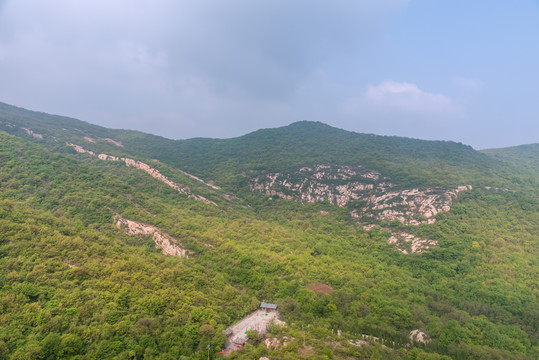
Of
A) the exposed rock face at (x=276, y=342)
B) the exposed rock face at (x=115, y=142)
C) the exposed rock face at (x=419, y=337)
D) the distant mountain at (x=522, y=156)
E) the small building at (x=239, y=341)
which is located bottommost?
the small building at (x=239, y=341)

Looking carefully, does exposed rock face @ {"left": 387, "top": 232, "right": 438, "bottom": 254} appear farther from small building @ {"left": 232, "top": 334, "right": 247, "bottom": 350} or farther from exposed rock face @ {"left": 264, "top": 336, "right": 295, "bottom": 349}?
small building @ {"left": 232, "top": 334, "right": 247, "bottom": 350}

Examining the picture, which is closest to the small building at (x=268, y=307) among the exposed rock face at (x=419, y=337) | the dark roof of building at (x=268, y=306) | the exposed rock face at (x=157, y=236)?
the dark roof of building at (x=268, y=306)

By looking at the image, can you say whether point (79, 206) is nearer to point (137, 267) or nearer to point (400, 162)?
point (137, 267)

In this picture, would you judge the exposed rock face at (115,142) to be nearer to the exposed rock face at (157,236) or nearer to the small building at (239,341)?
the exposed rock face at (157,236)

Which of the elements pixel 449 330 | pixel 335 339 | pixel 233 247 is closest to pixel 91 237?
pixel 233 247

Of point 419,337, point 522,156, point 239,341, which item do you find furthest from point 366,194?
point 522,156

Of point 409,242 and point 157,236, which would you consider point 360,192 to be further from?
point 157,236
